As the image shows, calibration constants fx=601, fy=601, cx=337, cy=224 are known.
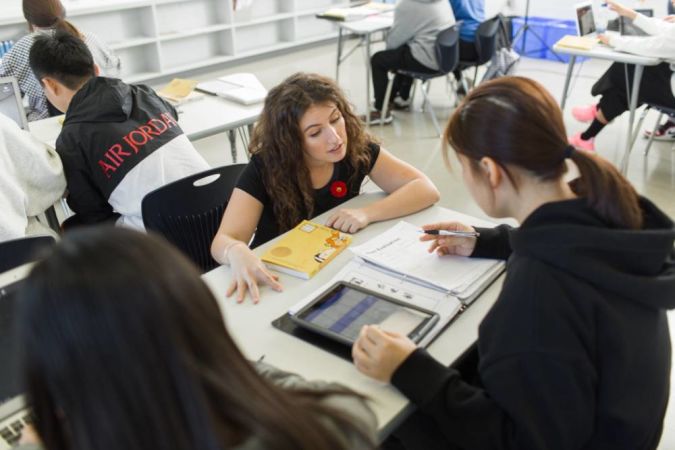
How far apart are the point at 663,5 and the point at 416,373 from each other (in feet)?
19.3

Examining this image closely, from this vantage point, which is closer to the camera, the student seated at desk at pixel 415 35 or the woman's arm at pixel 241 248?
the woman's arm at pixel 241 248

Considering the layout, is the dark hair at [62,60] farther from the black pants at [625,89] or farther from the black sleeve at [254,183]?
the black pants at [625,89]

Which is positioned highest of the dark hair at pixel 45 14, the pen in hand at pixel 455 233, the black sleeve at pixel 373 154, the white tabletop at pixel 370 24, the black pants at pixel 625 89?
the dark hair at pixel 45 14

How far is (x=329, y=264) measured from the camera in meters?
1.52

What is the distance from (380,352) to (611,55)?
2.96 m

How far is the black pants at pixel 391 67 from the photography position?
4301 millimetres

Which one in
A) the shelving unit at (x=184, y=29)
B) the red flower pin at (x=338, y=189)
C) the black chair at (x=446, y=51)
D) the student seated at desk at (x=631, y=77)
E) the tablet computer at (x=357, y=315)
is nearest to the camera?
the tablet computer at (x=357, y=315)

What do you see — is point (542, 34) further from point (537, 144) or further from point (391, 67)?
point (537, 144)

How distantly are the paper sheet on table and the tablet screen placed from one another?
0.10ft

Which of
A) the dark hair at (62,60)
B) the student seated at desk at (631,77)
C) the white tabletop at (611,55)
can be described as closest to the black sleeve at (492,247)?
the dark hair at (62,60)

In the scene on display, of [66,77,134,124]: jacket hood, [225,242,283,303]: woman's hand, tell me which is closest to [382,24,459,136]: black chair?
[66,77,134,124]: jacket hood

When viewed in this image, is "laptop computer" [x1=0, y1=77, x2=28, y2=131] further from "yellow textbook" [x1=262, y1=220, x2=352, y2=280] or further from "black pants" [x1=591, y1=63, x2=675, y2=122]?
"black pants" [x1=591, y1=63, x2=675, y2=122]

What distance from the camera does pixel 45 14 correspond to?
3.08 m

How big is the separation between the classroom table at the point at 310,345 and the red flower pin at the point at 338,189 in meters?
0.39
